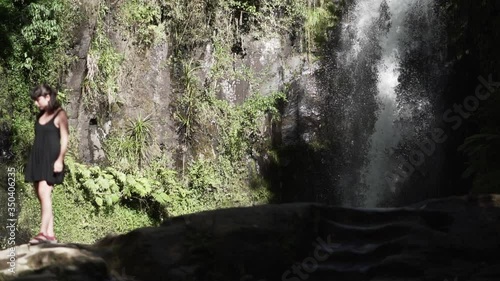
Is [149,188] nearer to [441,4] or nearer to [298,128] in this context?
[298,128]

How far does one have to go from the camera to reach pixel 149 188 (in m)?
12.4

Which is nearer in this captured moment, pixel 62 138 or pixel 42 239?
pixel 42 239

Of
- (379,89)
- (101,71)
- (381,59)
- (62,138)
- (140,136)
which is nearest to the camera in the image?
(62,138)

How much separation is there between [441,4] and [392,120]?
3251mm

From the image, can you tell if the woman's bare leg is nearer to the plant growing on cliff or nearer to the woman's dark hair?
the woman's dark hair

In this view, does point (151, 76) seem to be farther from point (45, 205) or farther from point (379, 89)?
point (45, 205)

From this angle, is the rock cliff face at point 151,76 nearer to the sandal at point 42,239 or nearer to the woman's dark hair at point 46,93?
the woman's dark hair at point 46,93

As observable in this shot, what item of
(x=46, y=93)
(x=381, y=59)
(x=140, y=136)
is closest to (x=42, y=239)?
(x=46, y=93)

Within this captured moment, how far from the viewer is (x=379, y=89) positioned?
675 inches

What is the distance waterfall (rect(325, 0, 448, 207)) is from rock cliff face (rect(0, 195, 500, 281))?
906 centimetres

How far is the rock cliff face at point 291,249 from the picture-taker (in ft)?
20.2

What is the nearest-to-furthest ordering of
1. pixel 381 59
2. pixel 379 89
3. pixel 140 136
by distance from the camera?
pixel 140 136 < pixel 379 89 < pixel 381 59

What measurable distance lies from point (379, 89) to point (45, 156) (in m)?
12.1

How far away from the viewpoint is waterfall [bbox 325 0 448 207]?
53.8ft
